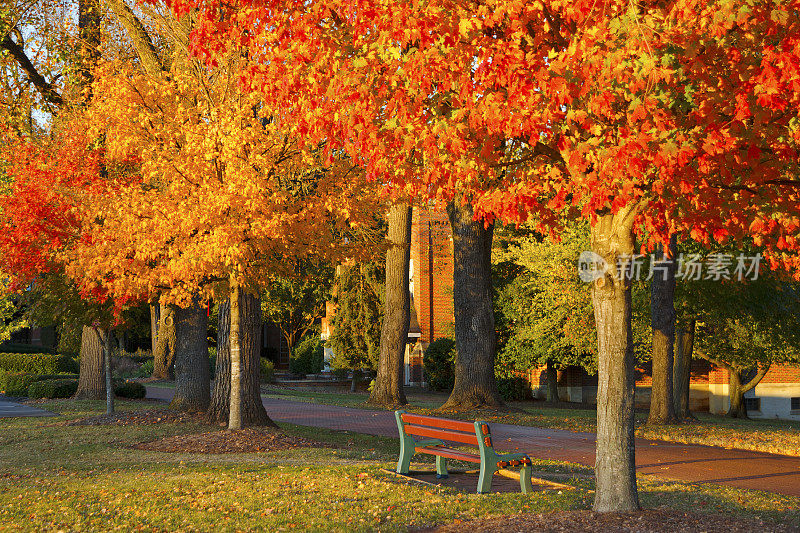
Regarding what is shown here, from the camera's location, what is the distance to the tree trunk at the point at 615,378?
7.50 metres

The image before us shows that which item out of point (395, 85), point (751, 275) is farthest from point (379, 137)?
point (751, 275)

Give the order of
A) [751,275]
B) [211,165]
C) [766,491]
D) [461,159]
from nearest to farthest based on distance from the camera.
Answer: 1. [461,159]
2. [766,491]
3. [211,165]
4. [751,275]

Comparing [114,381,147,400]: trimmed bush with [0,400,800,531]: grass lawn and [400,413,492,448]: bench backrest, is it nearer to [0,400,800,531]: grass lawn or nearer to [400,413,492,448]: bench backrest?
[0,400,800,531]: grass lawn

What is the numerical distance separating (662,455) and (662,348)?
5568 mm

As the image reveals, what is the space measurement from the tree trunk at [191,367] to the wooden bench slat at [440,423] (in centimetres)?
1027

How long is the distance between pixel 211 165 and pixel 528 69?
7.77 metres

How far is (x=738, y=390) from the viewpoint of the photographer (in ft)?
100

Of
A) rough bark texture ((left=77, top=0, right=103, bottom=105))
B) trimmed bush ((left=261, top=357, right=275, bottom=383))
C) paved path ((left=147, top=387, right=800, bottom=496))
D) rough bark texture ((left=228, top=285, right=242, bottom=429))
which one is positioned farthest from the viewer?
trimmed bush ((left=261, top=357, right=275, bottom=383))

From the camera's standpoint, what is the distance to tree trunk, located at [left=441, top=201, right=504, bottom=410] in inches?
824

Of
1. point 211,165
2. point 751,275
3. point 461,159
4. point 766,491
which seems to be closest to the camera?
point 461,159

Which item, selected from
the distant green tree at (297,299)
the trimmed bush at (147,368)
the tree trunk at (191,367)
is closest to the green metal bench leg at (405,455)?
the tree trunk at (191,367)

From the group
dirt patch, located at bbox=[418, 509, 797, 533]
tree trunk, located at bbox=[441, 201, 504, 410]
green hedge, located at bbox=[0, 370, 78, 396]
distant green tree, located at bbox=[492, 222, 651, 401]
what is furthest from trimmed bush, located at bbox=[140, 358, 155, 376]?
dirt patch, located at bbox=[418, 509, 797, 533]

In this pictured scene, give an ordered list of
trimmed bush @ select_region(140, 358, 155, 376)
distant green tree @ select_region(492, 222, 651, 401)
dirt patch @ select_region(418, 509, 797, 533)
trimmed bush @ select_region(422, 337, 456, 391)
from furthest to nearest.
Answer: trimmed bush @ select_region(140, 358, 155, 376) → trimmed bush @ select_region(422, 337, 456, 391) → distant green tree @ select_region(492, 222, 651, 401) → dirt patch @ select_region(418, 509, 797, 533)

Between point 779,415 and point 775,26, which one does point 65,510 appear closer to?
point 775,26
